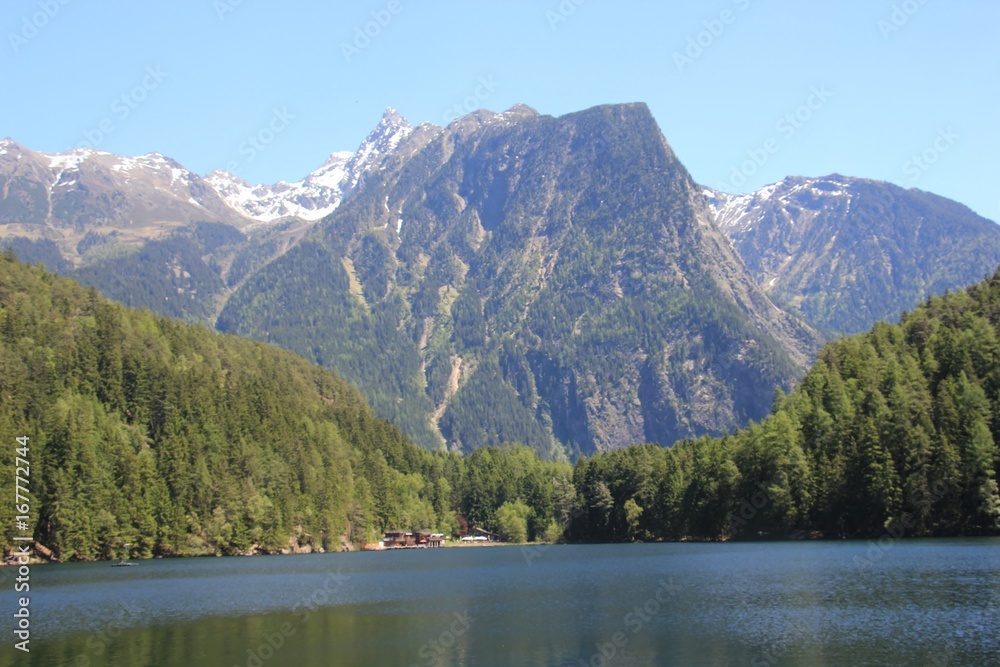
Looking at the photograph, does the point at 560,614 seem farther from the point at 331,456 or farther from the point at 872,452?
the point at 331,456

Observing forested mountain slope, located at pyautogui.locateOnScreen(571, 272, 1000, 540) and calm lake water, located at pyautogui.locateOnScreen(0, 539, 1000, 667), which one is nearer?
calm lake water, located at pyautogui.locateOnScreen(0, 539, 1000, 667)

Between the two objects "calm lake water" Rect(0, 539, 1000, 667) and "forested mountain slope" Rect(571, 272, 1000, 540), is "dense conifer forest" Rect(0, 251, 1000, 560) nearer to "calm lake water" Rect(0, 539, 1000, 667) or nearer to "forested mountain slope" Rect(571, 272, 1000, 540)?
"forested mountain slope" Rect(571, 272, 1000, 540)

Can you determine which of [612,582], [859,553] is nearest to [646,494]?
[859,553]

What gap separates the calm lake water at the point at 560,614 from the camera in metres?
56.1

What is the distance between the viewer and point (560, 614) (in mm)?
73562

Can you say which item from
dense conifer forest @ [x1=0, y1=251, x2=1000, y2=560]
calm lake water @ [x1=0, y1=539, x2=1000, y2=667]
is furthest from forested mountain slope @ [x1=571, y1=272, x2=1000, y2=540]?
calm lake water @ [x1=0, y1=539, x2=1000, y2=667]

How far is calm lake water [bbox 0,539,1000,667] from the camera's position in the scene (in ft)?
184

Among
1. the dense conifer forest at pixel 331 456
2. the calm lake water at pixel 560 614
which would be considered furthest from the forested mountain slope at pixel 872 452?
the calm lake water at pixel 560 614

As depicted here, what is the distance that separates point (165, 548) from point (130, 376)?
3595cm

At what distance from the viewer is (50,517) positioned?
13400 cm

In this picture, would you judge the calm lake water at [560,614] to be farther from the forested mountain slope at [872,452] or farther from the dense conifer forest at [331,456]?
the dense conifer forest at [331,456]

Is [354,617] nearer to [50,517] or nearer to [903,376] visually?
[50,517]

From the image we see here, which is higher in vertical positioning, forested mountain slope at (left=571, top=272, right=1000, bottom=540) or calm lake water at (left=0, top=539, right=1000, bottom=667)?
forested mountain slope at (left=571, top=272, right=1000, bottom=540)

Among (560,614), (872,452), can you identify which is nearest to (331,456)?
(872,452)
